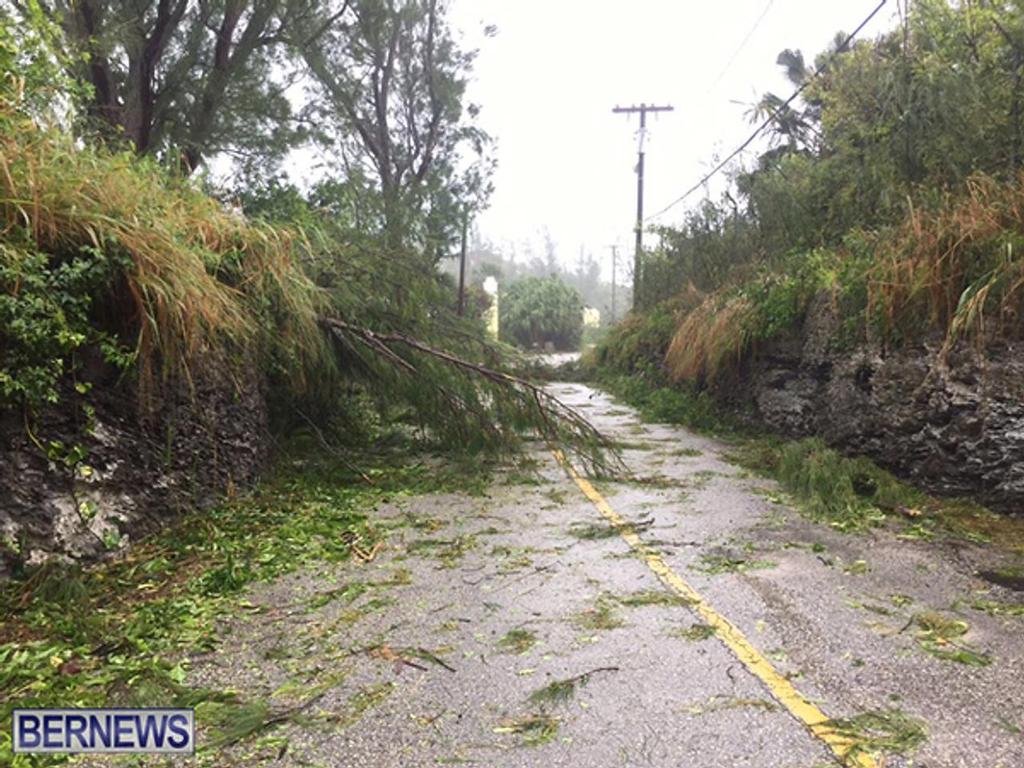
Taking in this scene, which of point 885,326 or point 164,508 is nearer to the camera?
point 164,508

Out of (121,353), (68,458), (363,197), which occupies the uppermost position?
(363,197)

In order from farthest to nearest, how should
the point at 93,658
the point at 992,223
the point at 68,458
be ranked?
the point at 992,223 → the point at 68,458 → the point at 93,658

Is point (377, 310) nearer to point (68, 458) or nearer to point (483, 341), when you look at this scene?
point (483, 341)

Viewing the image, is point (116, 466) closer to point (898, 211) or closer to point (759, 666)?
point (759, 666)

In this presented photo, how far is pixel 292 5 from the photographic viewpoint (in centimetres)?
1229

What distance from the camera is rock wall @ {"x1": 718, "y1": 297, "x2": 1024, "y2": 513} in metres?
5.49

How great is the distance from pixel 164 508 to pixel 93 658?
5.51 ft

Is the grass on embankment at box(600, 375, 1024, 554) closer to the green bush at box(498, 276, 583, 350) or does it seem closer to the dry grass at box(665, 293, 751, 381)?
the dry grass at box(665, 293, 751, 381)

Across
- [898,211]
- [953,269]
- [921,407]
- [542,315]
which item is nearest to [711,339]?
[898,211]

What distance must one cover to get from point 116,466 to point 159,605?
1.04 metres

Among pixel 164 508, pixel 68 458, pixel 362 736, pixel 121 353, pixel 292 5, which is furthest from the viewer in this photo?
pixel 292 5

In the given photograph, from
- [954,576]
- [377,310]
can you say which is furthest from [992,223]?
[377,310]

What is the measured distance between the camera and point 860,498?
242 inches

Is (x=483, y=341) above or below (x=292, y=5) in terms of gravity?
below
